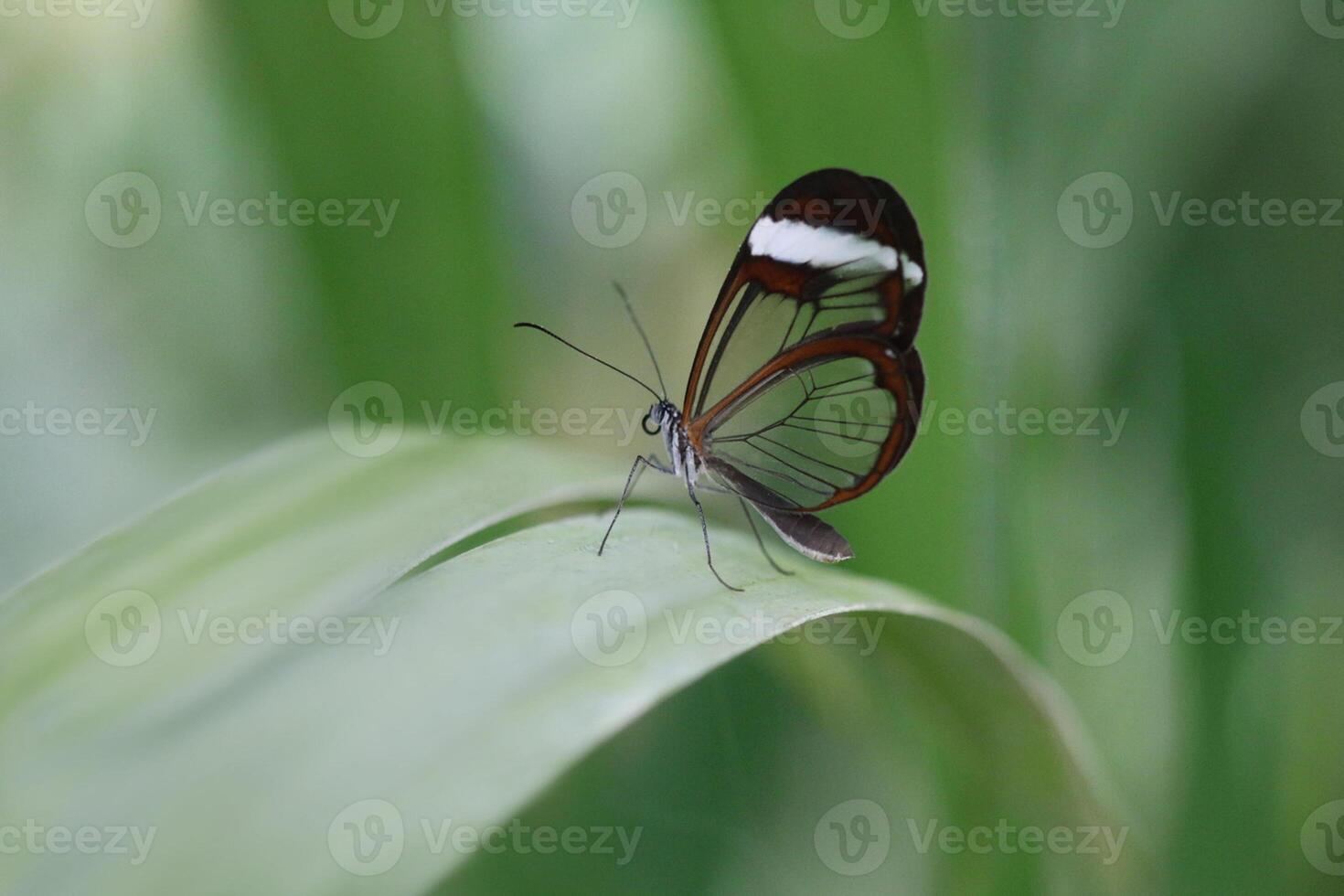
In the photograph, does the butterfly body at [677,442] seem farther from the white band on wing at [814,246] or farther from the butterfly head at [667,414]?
the white band on wing at [814,246]

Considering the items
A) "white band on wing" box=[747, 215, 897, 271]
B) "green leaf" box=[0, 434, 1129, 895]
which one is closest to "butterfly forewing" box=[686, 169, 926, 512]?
"white band on wing" box=[747, 215, 897, 271]

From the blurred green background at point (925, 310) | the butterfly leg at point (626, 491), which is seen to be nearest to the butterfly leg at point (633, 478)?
the butterfly leg at point (626, 491)

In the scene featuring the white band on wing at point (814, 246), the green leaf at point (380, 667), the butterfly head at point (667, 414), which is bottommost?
the green leaf at point (380, 667)

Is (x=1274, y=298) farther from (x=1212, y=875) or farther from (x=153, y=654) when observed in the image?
(x=153, y=654)

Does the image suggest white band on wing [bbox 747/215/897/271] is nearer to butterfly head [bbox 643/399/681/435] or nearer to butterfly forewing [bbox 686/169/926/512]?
butterfly forewing [bbox 686/169/926/512]

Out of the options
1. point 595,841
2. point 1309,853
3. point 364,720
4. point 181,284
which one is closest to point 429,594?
point 364,720

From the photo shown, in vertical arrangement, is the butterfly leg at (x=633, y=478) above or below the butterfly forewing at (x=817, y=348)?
below

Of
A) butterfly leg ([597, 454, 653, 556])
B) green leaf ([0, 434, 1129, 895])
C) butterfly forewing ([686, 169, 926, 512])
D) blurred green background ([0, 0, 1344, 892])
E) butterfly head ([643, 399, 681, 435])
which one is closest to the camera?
green leaf ([0, 434, 1129, 895])
